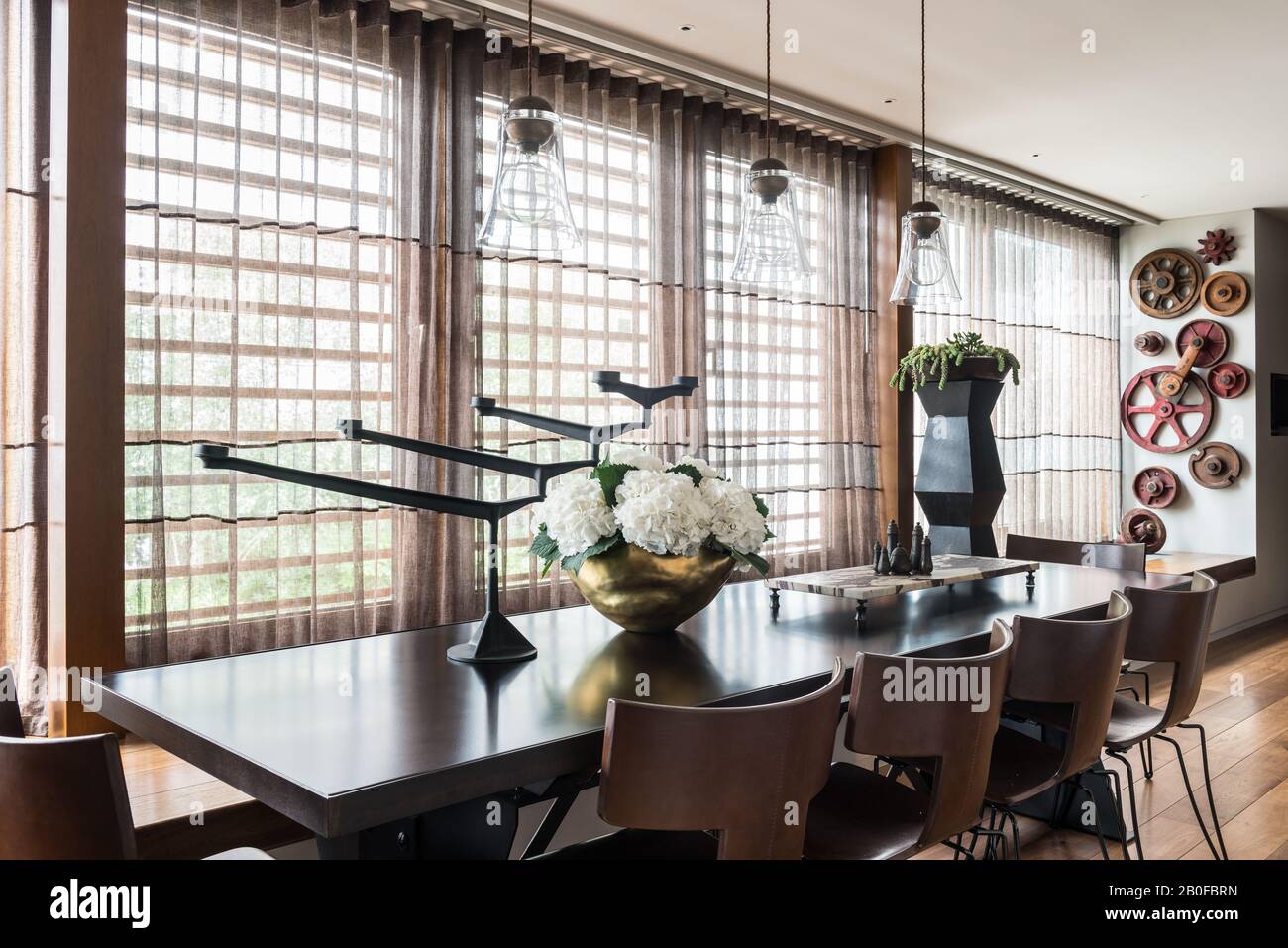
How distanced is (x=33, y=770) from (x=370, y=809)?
0.39 m

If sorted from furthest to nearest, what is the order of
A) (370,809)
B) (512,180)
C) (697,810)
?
(512,180) < (697,810) < (370,809)

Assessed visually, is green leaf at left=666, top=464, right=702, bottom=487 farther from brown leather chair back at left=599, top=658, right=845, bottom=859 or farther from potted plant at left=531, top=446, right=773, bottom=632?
brown leather chair back at left=599, top=658, right=845, bottom=859

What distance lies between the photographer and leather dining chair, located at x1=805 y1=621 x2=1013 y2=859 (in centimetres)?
158

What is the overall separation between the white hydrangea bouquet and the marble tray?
1.29ft

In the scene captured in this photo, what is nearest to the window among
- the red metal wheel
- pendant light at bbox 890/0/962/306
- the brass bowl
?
the brass bowl

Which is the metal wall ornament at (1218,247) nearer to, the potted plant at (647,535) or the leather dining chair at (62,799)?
the potted plant at (647,535)

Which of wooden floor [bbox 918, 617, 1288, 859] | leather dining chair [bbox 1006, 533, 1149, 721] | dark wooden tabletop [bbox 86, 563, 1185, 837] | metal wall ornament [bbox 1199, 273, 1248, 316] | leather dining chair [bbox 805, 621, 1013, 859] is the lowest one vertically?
wooden floor [bbox 918, 617, 1288, 859]

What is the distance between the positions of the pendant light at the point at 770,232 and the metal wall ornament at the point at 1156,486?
5.34 m

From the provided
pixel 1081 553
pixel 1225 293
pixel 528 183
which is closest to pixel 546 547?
pixel 528 183

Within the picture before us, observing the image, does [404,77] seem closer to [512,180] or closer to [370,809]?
[512,180]

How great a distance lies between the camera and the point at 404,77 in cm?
325

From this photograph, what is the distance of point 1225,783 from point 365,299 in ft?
11.0

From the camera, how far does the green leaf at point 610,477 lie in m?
1.86
